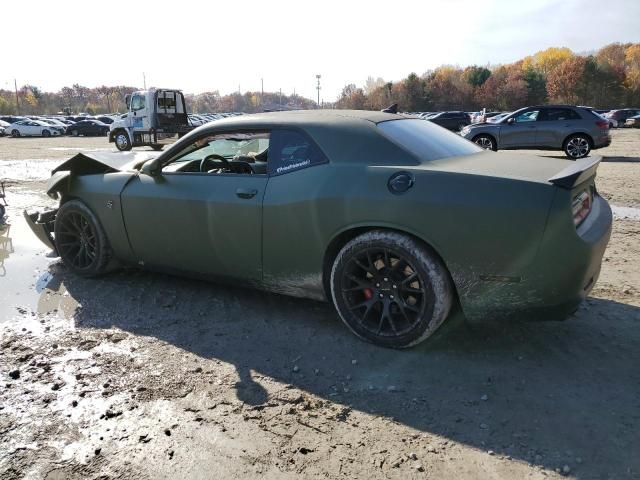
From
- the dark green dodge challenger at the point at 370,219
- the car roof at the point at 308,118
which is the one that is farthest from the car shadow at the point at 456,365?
the car roof at the point at 308,118

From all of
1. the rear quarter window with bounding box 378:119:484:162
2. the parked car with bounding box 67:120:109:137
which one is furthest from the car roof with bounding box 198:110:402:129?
the parked car with bounding box 67:120:109:137

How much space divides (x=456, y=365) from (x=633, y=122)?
45884mm

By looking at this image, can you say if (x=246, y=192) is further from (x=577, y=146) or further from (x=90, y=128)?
(x=90, y=128)

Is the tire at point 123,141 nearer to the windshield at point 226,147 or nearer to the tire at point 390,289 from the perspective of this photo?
the windshield at point 226,147

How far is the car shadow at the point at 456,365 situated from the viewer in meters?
2.40

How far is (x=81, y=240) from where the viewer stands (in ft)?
15.0

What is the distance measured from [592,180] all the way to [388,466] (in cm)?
221

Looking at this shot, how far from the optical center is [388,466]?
87.6 inches

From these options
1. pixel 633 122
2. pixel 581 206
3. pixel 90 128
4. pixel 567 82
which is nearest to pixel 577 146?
pixel 581 206

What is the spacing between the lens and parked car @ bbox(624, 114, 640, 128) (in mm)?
40625

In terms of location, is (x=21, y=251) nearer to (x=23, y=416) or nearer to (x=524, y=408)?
(x=23, y=416)

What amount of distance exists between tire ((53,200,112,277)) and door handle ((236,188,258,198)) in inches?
61.2

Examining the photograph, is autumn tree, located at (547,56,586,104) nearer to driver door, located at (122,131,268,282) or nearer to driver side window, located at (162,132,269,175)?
driver side window, located at (162,132,269,175)

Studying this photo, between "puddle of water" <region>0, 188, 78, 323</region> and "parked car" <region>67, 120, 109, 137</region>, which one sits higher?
"parked car" <region>67, 120, 109, 137</region>
